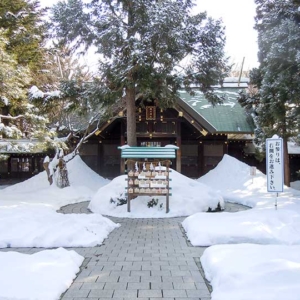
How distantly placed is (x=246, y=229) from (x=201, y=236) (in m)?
0.87

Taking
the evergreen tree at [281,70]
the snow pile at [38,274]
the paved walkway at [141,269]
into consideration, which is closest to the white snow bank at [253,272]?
the paved walkway at [141,269]

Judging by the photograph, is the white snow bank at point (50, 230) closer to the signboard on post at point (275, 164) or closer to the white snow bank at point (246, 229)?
the white snow bank at point (246, 229)

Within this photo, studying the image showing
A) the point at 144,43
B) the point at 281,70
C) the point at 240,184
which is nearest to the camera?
the point at 144,43

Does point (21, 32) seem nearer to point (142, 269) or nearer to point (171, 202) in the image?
point (171, 202)

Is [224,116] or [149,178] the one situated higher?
[224,116]

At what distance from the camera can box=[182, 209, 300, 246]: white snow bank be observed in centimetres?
573

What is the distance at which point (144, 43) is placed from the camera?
11.3 m

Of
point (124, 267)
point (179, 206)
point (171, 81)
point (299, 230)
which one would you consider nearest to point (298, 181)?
point (171, 81)

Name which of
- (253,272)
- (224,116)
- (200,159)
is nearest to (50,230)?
(253,272)

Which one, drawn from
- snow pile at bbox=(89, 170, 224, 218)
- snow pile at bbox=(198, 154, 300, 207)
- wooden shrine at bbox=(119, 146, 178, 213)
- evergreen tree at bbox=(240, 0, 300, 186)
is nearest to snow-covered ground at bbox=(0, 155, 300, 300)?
snow pile at bbox=(89, 170, 224, 218)

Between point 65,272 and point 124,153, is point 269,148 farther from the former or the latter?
point 65,272

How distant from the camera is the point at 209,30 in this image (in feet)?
42.4

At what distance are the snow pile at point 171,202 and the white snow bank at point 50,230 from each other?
209 centimetres

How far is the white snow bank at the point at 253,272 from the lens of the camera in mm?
3201
